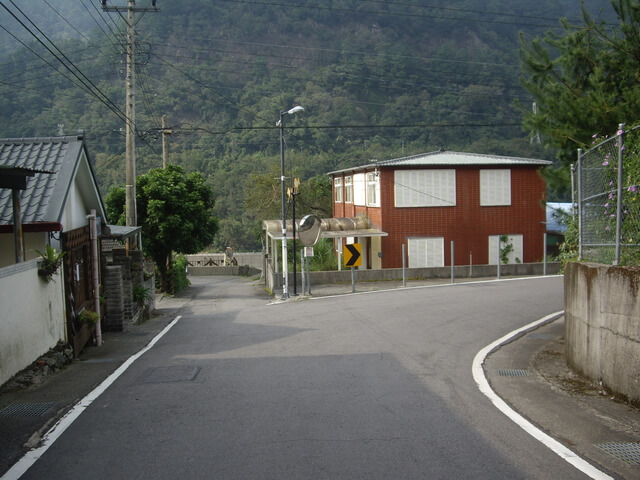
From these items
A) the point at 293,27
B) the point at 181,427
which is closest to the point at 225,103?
the point at 293,27

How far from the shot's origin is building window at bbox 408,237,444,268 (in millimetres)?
34719

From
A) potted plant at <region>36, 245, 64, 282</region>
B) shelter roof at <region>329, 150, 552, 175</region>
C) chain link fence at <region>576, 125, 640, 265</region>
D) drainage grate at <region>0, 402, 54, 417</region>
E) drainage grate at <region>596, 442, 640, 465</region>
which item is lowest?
drainage grate at <region>596, 442, 640, 465</region>

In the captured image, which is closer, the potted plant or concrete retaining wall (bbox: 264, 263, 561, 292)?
the potted plant

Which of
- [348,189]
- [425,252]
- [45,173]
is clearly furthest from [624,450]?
[348,189]

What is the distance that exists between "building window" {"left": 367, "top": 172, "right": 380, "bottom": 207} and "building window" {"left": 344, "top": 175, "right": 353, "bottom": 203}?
4.84 m

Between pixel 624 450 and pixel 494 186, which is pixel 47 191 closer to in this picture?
pixel 624 450

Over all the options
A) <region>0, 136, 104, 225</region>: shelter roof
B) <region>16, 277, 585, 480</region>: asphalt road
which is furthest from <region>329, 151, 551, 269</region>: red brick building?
<region>0, 136, 104, 225</region>: shelter roof

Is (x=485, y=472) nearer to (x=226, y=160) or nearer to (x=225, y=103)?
(x=226, y=160)

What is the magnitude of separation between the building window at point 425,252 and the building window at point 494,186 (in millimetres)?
3264

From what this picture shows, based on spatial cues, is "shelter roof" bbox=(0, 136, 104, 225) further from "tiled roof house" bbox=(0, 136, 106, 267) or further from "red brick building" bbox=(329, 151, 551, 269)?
"red brick building" bbox=(329, 151, 551, 269)

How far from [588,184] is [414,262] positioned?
24.4 m

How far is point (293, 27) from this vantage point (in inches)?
4887

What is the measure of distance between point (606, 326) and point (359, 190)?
102ft

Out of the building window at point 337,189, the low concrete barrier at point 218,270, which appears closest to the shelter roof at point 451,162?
the building window at point 337,189
